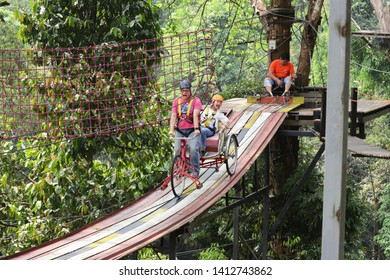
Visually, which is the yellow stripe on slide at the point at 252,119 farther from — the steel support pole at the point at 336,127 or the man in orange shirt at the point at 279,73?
the steel support pole at the point at 336,127

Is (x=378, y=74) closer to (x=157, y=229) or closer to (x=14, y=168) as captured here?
(x=14, y=168)

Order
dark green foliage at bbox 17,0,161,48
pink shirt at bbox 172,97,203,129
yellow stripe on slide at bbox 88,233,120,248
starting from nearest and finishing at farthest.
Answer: yellow stripe on slide at bbox 88,233,120,248, pink shirt at bbox 172,97,203,129, dark green foliage at bbox 17,0,161,48

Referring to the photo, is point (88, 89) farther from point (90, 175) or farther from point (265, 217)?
point (265, 217)

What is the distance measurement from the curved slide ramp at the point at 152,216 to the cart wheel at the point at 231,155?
76 mm

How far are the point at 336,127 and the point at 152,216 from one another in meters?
2.94

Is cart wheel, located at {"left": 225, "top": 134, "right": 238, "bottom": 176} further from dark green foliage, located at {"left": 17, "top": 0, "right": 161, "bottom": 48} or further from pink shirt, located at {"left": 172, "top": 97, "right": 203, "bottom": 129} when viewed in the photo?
dark green foliage, located at {"left": 17, "top": 0, "right": 161, "bottom": 48}

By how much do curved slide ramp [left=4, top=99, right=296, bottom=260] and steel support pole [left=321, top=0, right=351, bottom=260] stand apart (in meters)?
2.13

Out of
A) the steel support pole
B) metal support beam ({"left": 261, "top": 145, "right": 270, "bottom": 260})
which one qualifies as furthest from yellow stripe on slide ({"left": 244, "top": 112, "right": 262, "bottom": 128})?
the steel support pole

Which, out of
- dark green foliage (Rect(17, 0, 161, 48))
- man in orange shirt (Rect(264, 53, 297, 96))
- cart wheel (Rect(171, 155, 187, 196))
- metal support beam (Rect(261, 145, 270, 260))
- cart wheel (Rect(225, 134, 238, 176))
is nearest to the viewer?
cart wheel (Rect(171, 155, 187, 196))

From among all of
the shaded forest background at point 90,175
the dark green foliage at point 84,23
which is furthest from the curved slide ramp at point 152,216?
the dark green foliage at point 84,23

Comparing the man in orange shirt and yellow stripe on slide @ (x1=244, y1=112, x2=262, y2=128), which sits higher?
the man in orange shirt

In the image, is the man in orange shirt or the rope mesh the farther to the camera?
the man in orange shirt

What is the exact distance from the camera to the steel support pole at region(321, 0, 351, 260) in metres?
4.66
